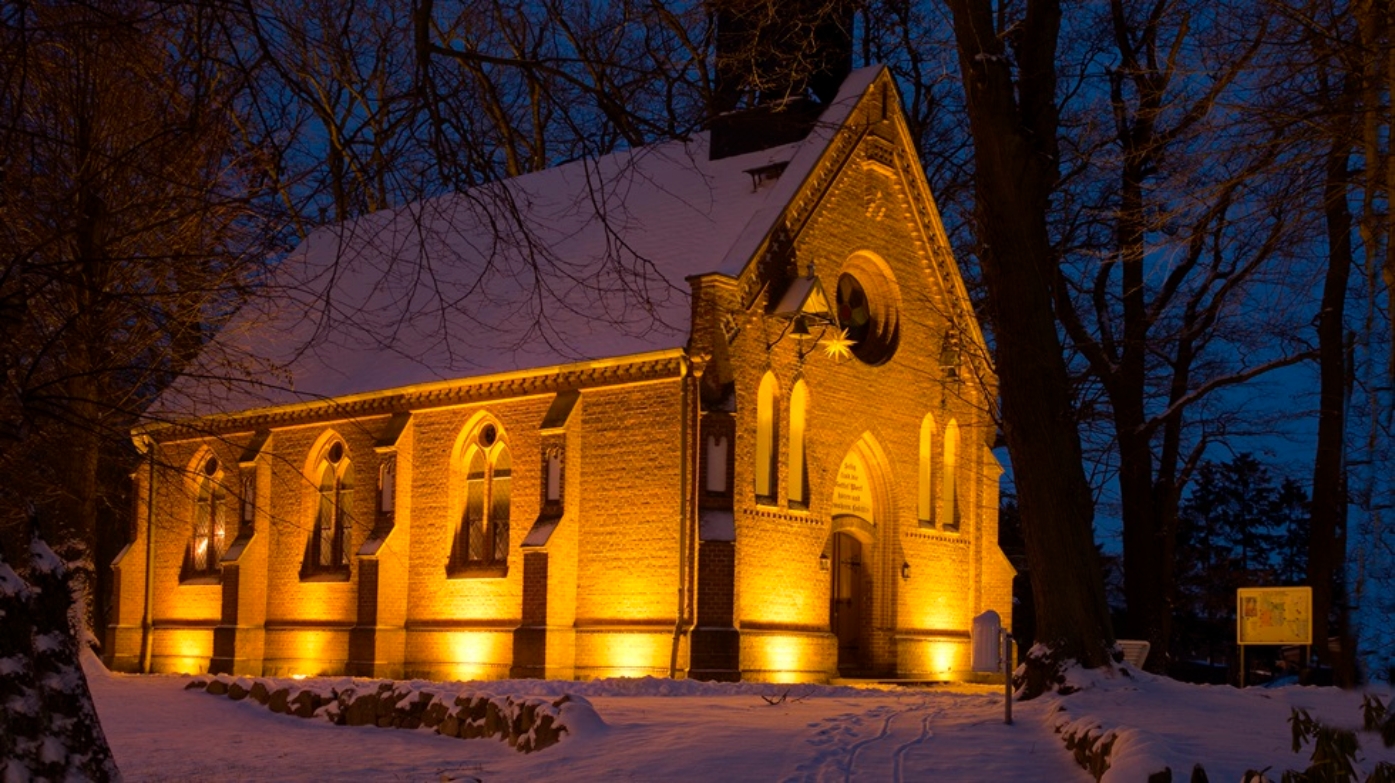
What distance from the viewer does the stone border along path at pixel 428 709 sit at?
13819 mm

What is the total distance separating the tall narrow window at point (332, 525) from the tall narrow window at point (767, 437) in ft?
32.2

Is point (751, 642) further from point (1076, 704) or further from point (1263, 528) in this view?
point (1263, 528)

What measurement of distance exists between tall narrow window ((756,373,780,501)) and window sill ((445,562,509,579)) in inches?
203

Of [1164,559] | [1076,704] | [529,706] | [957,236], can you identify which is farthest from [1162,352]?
[529,706]

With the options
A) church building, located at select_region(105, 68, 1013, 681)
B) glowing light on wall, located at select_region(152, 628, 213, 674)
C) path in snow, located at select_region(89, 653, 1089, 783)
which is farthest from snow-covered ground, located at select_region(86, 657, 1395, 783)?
glowing light on wall, located at select_region(152, 628, 213, 674)

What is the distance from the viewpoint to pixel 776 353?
26.2m

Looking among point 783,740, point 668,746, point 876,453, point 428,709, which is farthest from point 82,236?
point 876,453

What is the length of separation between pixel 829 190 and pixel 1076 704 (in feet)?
47.1

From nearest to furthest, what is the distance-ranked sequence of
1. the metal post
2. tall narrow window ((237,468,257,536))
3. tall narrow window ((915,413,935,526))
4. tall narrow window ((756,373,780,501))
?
the metal post → tall narrow window ((756,373,780,501)) → tall narrow window ((915,413,935,526)) → tall narrow window ((237,468,257,536))

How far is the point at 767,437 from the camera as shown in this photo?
2606 cm

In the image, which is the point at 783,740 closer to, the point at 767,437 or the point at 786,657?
the point at 786,657

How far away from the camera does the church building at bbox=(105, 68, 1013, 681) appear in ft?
81.4

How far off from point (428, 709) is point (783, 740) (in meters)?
5.22

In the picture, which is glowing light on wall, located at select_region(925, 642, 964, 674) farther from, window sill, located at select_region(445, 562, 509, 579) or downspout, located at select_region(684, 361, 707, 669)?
window sill, located at select_region(445, 562, 509, 579)
